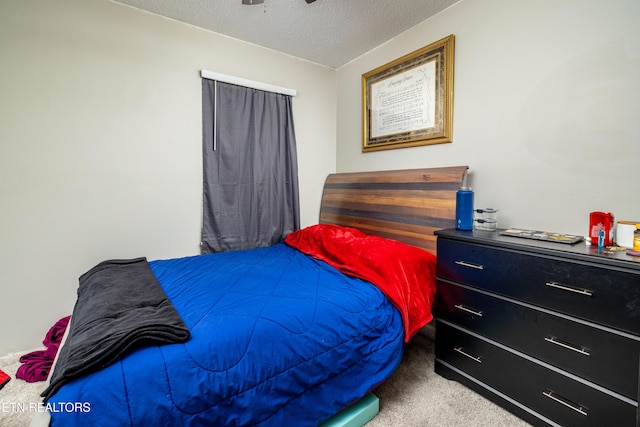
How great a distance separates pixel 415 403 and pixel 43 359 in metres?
2.31

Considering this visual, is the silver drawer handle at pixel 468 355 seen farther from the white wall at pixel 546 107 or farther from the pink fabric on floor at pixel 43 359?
the pink fabric on floor at pixel 43 359

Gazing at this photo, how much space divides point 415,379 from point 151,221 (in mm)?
2257

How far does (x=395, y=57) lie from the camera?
2.58 metres

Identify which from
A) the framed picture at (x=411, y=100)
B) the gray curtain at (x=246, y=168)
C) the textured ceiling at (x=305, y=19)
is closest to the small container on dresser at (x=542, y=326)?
the framed picture at (x=411, y=100)

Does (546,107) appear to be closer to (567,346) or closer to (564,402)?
(567,346)

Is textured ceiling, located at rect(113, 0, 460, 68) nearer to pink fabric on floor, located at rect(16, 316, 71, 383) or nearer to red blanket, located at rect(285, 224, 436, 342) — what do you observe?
red blanket, located at rect(285, 224, 436, 342)

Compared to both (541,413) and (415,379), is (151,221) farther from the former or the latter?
(541,413)

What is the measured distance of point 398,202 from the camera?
7.88 feet

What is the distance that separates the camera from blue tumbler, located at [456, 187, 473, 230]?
1.82 metres

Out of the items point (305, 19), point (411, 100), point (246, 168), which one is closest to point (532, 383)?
point (411, 100)

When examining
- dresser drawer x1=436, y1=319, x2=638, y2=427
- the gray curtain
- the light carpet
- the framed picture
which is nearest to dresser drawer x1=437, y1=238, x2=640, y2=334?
dresser drawer x1=436, y1=319, x2=638, y2=427

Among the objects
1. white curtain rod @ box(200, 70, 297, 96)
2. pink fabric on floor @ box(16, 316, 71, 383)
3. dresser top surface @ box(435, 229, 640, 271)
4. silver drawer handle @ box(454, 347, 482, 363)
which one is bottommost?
pink fabric on floor @ box(16, 316, 71, 383)

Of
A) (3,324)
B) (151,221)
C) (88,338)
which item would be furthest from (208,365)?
(3,324)

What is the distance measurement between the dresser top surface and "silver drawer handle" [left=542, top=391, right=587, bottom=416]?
0.64 m
